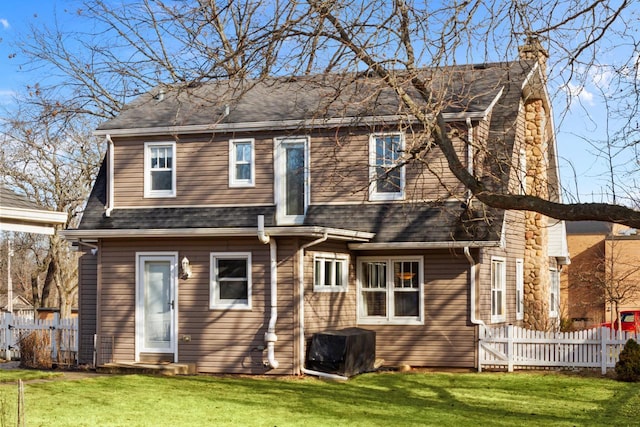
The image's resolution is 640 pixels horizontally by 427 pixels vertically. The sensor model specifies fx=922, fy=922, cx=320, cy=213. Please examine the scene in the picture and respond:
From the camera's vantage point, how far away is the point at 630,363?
18.3m

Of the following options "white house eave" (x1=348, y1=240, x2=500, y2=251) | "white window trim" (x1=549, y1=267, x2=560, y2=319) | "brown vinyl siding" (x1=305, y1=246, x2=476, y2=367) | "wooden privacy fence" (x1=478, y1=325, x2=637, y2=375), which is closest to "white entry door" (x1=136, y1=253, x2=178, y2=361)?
"brown vinyl siding" (x1=305, y1=246, x2=476, y2=367)

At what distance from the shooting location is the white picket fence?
2197 cm

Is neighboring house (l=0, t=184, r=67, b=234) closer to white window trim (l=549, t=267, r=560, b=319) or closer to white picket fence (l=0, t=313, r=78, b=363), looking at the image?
white picket fence (l=0, t=313, r=78, b=363)

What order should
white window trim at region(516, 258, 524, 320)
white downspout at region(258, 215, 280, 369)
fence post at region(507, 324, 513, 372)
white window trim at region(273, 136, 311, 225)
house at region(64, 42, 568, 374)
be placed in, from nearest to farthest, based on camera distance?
1. white downspout at region(258, 215, 280, 369)
2. house at region(64, 42, 568, 374)
3. fence post at region(507, 324, 513, 372)
4. white window trim at region(273, 136, 311, 225)
5. white window trim at region(516, 258, 524, 320)

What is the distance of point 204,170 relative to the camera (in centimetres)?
2158

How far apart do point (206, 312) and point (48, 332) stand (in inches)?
197

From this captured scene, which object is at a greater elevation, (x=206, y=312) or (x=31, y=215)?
(x=31, y=215)

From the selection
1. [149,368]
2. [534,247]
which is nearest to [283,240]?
[149,368]

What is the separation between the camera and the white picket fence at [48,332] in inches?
865

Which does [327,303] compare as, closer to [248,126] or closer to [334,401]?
[248,126]

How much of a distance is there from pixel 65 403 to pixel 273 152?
28.9 feet

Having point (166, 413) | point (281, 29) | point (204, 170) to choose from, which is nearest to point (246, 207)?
point (204, 170)

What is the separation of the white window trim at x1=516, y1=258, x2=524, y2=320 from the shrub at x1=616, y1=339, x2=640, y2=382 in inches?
199

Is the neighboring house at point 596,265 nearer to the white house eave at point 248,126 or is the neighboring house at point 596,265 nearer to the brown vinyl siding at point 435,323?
the brown vinyl siding at point 435,323
